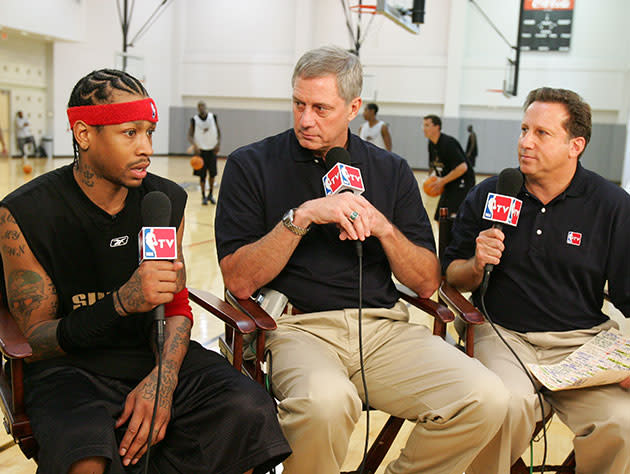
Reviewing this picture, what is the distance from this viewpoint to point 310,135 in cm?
236

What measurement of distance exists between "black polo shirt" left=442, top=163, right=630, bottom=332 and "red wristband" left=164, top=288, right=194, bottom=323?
1.25 meters

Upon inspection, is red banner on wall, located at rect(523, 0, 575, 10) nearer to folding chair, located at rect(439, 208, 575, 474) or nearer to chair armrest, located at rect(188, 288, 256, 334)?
folding chair, located at rect(439, 208, 575, 474)

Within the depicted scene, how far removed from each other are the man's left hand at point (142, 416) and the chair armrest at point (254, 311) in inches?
14.7

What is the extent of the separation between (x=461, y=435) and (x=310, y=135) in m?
1.18

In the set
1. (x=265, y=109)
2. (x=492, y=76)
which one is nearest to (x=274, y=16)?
(x=265, y=109)

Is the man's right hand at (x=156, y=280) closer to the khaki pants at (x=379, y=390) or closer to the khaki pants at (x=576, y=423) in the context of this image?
the khaki pants at (x=379, y=390)

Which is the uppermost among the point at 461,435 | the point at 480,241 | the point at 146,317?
the point at 480,241

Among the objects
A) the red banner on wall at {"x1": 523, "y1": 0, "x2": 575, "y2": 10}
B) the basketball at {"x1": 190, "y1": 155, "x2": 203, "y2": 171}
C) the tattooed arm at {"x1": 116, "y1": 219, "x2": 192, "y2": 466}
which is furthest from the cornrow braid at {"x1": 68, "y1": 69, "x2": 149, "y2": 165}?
the red banner on wall at {"x1": 523, "y1": 0, "x2": 575, "y2": 10}

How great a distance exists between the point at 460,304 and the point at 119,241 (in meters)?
1.25

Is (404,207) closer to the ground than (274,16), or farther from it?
closer to the ground

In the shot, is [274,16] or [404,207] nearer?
[404,207]

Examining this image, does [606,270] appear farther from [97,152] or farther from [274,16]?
[274,16]

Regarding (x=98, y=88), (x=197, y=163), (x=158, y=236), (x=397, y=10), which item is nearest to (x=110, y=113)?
(x=98, y=88)

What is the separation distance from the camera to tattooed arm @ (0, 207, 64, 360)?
1840 millimetres
